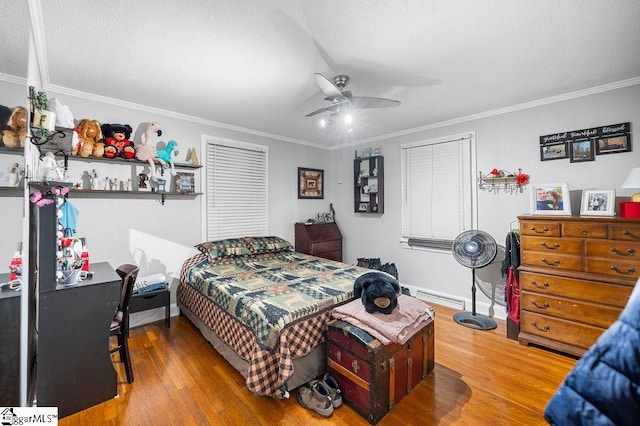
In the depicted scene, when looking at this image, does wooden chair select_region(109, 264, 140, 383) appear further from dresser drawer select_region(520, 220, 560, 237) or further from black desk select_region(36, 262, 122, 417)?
dresser drawer select_region(520, 220, 560, 237)

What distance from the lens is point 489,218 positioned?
350cm

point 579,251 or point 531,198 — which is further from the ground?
point 531,198

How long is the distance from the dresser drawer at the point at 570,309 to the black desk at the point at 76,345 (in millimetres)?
3623

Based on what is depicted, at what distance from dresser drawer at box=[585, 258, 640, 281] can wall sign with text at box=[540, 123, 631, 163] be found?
1.10 meters

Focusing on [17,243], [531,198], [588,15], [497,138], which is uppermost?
[588,15]

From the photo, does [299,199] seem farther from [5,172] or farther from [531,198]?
[5,172]

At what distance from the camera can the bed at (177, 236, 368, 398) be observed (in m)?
1.96

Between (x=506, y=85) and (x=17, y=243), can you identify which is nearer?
(x=17, y=243)

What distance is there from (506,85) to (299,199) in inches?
127

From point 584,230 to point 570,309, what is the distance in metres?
0.73

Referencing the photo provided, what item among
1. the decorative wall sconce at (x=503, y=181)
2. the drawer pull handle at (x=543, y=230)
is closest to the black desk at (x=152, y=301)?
the drawer pull handle at (x=543, y=230)

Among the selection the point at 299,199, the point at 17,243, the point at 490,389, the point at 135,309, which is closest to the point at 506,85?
the point at 490,389

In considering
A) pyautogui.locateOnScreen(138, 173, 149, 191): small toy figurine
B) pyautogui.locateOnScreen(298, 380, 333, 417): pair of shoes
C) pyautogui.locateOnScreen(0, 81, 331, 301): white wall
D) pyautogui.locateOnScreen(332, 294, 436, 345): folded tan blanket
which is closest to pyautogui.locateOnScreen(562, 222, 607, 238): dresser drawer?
pyautogui.locateOnScreen(332, 294, 436, 345): folded tan blanket

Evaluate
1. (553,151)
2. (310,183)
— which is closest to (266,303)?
(310,183)
